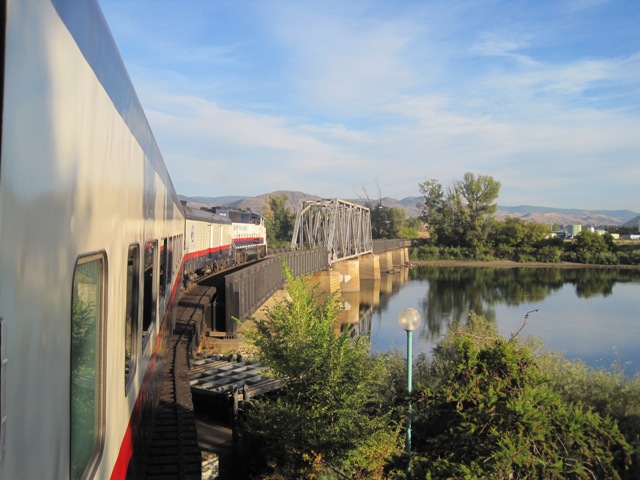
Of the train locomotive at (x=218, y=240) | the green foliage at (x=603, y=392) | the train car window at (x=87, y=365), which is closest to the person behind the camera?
the train car window at (x=87, y=365)

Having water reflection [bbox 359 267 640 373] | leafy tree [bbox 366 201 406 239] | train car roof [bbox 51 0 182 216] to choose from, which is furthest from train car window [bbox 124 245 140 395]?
leafy tree [bbox 366 201 406 239]

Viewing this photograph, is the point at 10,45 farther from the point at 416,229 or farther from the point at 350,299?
the point at 416,229

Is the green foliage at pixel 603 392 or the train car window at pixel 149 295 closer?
the train car window at pixel 149 295

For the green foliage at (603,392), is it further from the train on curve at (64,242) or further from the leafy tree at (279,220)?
the leafy tree at (279,220)

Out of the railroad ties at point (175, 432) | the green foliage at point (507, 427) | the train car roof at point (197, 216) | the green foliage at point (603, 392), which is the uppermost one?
the train car roof at point (197, 216)

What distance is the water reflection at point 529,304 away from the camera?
105ft

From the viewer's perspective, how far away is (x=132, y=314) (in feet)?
10.7

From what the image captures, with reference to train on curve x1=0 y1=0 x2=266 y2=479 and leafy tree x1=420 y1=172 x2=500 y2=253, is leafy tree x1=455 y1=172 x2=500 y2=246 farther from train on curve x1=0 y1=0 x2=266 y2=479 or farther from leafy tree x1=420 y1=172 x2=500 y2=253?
train on curve x1=0 y1=0 x2=266 y2=479

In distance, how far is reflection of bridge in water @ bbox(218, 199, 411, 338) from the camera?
63.6 ft

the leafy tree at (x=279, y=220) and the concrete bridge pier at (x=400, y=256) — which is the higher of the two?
the leafy tree at (x=279, y=220)

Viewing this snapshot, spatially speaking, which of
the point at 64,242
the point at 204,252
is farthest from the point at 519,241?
the point at 64,242

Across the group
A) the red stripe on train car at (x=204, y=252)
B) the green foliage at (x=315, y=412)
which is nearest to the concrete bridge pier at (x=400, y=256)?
the red stripe on train car at (x=204, y=252)

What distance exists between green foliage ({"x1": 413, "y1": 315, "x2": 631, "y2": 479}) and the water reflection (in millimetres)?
11363

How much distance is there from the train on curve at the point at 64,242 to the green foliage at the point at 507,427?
353cm
